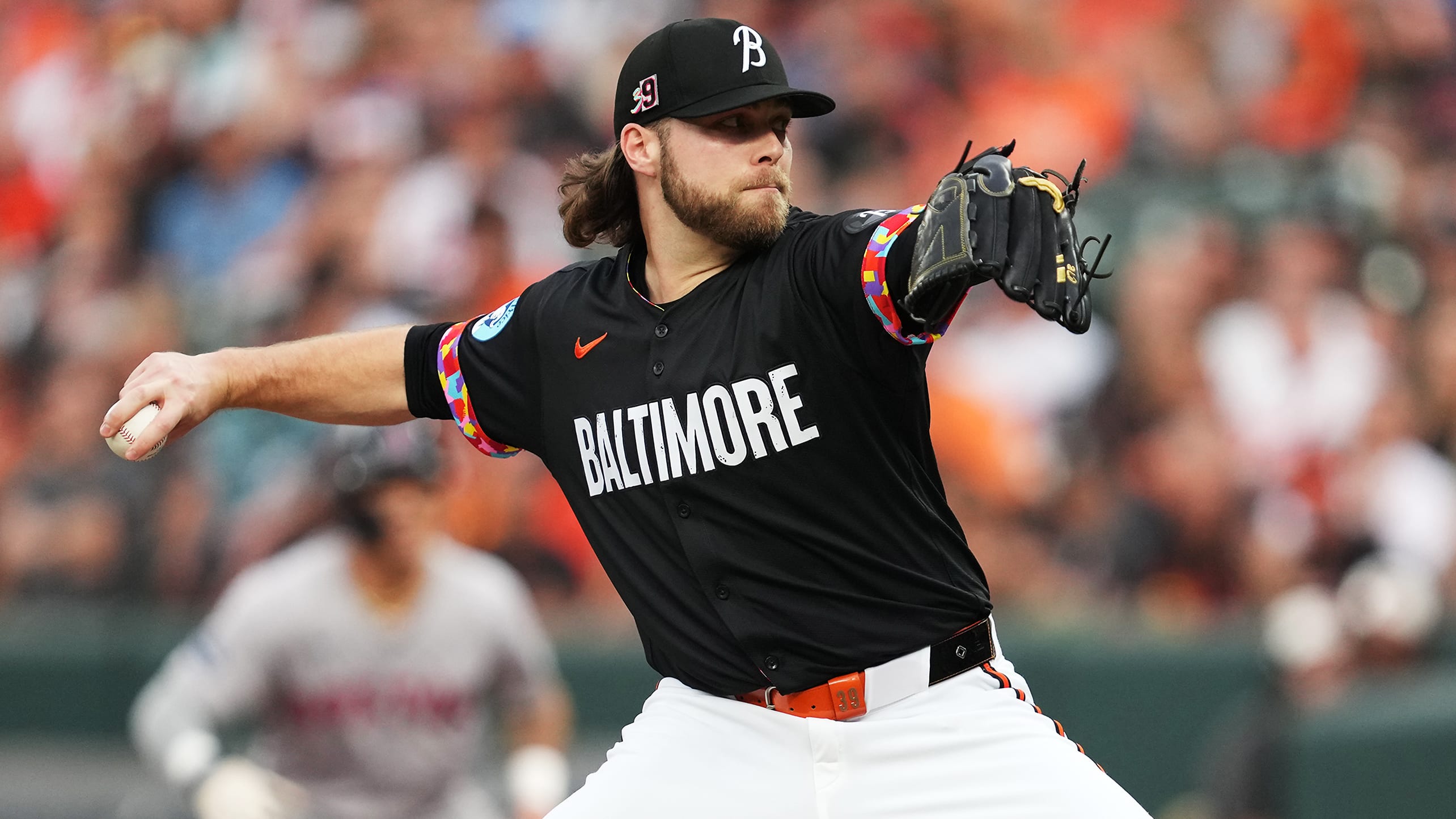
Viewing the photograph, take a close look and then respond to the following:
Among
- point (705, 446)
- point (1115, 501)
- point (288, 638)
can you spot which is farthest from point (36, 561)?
point (705, 446)

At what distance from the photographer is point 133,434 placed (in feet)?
10.9

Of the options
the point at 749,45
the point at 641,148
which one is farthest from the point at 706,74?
the point at 641,148

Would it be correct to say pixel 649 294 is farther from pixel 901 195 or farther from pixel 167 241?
pixel 167 241

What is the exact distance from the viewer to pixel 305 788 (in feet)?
18.9

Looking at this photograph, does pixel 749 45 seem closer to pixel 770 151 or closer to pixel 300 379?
pixel 770 151

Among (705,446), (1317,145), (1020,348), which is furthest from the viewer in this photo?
(1317,145)

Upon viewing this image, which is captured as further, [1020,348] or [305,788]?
[1020,348]

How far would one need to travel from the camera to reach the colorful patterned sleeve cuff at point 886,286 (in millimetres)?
3213

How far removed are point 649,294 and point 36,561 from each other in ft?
20.9

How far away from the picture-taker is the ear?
12.2 feet

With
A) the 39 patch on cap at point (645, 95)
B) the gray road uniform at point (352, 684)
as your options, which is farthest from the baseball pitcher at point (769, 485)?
the gray road uniform at point (352, 684)

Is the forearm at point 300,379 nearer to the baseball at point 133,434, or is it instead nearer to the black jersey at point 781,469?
the baseball at point 133,434

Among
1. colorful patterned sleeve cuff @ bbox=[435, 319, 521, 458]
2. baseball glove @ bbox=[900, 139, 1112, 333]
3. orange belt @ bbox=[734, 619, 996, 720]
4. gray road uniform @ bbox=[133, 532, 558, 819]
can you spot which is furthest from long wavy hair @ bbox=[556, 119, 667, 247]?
gray road uniform @ bbox=[133, 532, 558, 819]

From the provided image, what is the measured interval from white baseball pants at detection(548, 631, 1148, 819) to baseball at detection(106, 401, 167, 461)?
104 centimetres
